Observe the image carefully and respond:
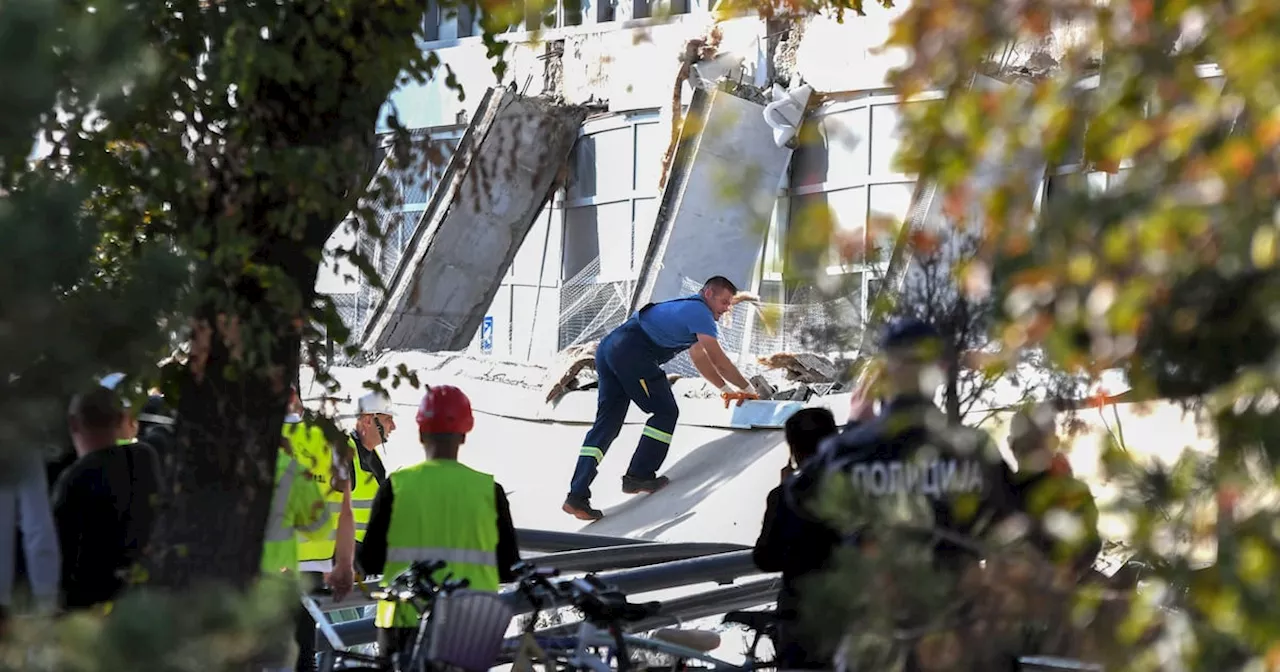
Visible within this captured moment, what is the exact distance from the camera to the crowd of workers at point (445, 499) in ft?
10.5

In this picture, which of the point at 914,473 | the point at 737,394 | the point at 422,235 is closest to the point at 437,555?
the point at 914,473

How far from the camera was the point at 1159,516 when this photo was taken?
2.60 m

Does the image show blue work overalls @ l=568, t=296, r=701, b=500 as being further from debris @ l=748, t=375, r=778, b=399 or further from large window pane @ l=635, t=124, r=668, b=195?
large window pane @ l=635, t=124, r=668, b=195

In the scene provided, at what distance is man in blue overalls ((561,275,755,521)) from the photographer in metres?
11.6

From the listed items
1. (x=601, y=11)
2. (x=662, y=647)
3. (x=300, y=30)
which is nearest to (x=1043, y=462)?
(x=300, y=30)

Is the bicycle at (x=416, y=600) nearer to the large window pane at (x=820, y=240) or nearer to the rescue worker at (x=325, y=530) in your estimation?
the rescue worker at (x=325, y=530)

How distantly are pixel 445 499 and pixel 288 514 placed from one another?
97cm

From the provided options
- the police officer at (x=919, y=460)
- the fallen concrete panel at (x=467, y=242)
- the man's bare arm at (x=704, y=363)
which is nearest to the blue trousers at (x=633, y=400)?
the man's bare arm at (x=704, y=363)

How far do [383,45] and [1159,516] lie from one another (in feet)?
9.67

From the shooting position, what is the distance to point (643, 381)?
1158cm

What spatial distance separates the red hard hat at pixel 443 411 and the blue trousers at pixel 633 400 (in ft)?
19.6

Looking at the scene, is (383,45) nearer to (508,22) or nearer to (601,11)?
(508,22)

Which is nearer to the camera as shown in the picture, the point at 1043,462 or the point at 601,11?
the point at 1043,462

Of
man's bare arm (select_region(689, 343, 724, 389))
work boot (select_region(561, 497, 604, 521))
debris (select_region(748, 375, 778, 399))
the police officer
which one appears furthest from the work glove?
the police officer
